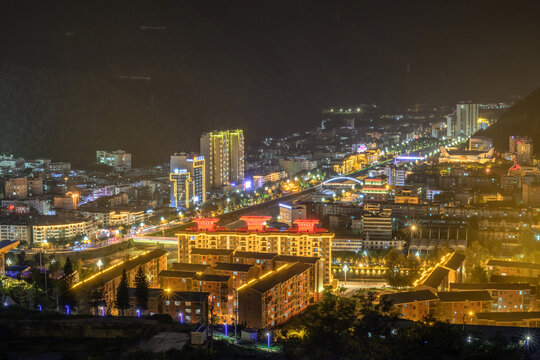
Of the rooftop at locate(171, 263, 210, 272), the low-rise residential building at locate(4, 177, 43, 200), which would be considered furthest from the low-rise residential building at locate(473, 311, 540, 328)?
the low-rise residential building at locate(4, 177, 43, 200)

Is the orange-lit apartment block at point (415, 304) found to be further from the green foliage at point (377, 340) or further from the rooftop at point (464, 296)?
the green foliage at point (377, 340)

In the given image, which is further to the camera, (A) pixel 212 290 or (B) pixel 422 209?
(B) pixel 422 209

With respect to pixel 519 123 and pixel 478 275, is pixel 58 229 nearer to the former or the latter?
pixel 478 275

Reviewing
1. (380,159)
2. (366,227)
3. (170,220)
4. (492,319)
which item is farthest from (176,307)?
(380,159)

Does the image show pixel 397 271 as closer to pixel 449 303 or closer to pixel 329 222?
pixel 449 303

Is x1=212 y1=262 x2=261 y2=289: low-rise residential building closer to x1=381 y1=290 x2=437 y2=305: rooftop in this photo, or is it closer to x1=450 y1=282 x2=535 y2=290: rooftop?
x1=381 y1=290 x2=437 y2=305: rooftop

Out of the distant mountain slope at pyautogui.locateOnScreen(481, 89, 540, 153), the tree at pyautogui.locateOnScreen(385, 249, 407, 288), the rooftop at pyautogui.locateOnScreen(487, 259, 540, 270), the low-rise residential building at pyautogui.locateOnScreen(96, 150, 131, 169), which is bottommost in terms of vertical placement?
the tree at pyautogui.locateOnScreen(385, 249, 407, 288)

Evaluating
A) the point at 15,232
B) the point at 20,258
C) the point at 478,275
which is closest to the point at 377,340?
the point at 478,275
